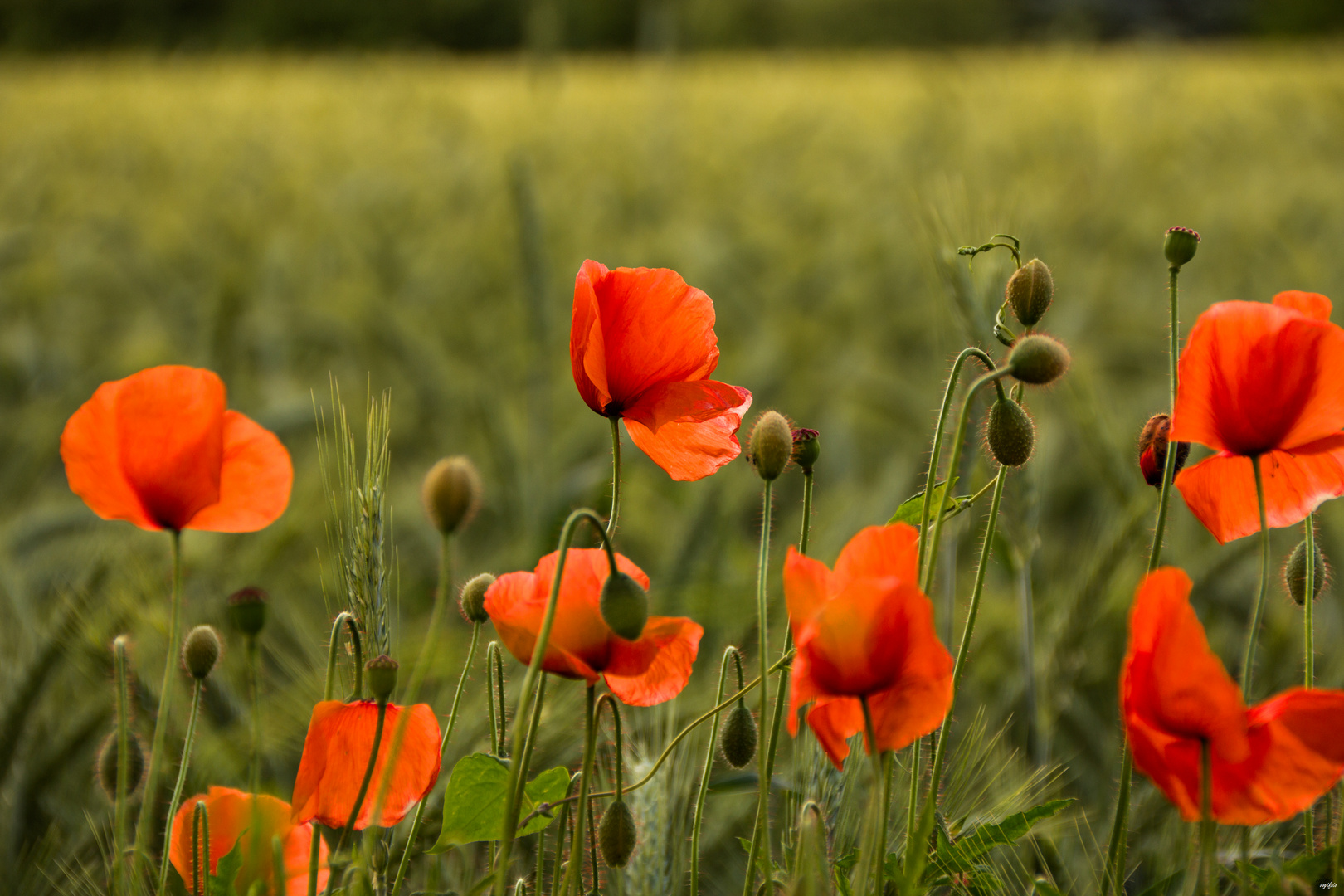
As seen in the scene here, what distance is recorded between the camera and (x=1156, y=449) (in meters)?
0.29

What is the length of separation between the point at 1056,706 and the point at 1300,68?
490 cm

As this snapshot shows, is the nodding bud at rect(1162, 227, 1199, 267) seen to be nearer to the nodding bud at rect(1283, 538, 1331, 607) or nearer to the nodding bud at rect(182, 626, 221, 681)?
the nodding bud at rect(1283, 538, 1331, 607)

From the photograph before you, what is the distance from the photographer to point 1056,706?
2.12 ft

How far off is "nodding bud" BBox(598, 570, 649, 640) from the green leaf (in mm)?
60

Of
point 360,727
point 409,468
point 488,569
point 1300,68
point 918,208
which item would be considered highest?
point 1300,68

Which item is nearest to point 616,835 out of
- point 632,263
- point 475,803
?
point 475,803

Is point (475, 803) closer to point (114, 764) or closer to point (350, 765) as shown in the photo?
point (350, 765)

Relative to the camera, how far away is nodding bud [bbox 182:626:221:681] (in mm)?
284

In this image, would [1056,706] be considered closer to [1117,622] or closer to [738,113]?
[1117,622]

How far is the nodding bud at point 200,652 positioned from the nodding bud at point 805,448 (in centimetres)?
17

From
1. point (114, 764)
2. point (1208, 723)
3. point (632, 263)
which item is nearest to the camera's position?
point (1208, 723)

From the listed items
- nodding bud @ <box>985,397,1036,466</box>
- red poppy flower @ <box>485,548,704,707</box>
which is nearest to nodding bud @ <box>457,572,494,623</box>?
red poppy flower @ <box>485,548,704,707</box>

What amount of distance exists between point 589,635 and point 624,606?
A: 3 cm

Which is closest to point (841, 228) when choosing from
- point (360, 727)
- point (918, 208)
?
point (918, 208)
